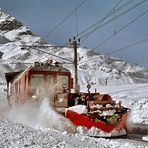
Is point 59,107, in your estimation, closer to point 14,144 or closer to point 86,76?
point 14,144

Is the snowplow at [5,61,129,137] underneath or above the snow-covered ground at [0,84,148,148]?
above

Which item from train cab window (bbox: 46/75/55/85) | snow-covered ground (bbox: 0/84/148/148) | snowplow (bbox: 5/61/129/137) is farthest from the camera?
train cab window (bbox: 46/75/55/85)

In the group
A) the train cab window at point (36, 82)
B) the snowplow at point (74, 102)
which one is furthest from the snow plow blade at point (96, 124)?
the train cab window at point (36, 82)

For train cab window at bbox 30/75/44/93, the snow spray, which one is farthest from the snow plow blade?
train cab window at bbox 30/75/44/93

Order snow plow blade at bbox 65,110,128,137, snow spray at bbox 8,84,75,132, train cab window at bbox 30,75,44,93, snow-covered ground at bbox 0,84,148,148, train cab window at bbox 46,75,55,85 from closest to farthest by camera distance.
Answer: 1. snow-covered ground at bbox 0,84,148,148
2. snow plow blade at bbox 65,110,128,137
3. snow spray at bbox 8,84,75,132
4. train cab window at bbox 30,75,44,93
5. train cab window at bbox 46,75,55,85

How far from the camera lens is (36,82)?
18.3 meters

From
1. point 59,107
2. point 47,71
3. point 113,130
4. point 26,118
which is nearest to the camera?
point 113,130

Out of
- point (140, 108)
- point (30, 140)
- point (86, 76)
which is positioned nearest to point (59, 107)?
point (30, 140)

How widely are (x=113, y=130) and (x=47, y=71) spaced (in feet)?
20.3

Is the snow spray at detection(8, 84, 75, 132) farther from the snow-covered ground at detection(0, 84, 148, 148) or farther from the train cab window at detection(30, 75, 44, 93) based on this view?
the train cab window at detection(30, 75, 44, 93)

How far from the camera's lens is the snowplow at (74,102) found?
45.7ft

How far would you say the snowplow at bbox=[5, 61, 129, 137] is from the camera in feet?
45.7

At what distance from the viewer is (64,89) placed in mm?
18469

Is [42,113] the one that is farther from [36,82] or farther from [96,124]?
[96,124]
